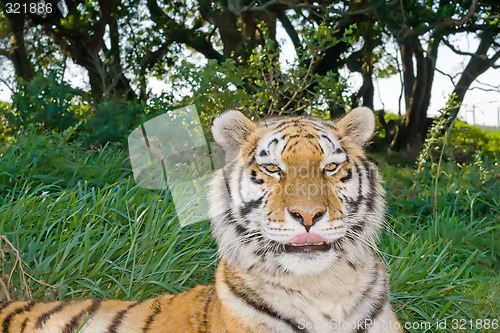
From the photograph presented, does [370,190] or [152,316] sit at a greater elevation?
[370,190]

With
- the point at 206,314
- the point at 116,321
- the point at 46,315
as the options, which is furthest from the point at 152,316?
the point at 46,315

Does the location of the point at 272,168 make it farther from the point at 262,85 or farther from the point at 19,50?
the point at 19,50

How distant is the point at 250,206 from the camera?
1.97 m

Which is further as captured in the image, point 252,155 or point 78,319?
point 78,319

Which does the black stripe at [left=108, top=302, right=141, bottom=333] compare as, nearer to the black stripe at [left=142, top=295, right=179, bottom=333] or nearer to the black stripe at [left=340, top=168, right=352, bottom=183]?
the black stripe at [left=142, top=295, right=179, bottom=333]

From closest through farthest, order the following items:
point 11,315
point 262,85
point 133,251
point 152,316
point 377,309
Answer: point 377,309 < point 152,316 < point 11,315 < point 133,251 < point 262,85

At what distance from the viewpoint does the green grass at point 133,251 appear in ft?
9.35

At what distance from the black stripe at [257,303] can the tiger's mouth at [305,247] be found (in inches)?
8.0

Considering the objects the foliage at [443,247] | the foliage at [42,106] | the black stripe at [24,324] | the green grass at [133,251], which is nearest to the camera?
the black stripe at [24,324]

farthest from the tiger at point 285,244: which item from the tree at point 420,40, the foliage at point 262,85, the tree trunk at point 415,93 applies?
the tree trunk at point 415,93

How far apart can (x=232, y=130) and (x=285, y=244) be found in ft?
1.75

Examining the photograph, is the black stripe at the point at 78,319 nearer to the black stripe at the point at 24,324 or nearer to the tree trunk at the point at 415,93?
the black stripe at the point at 24,324

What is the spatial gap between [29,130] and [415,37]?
5.02 metres

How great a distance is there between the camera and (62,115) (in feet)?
19.0
